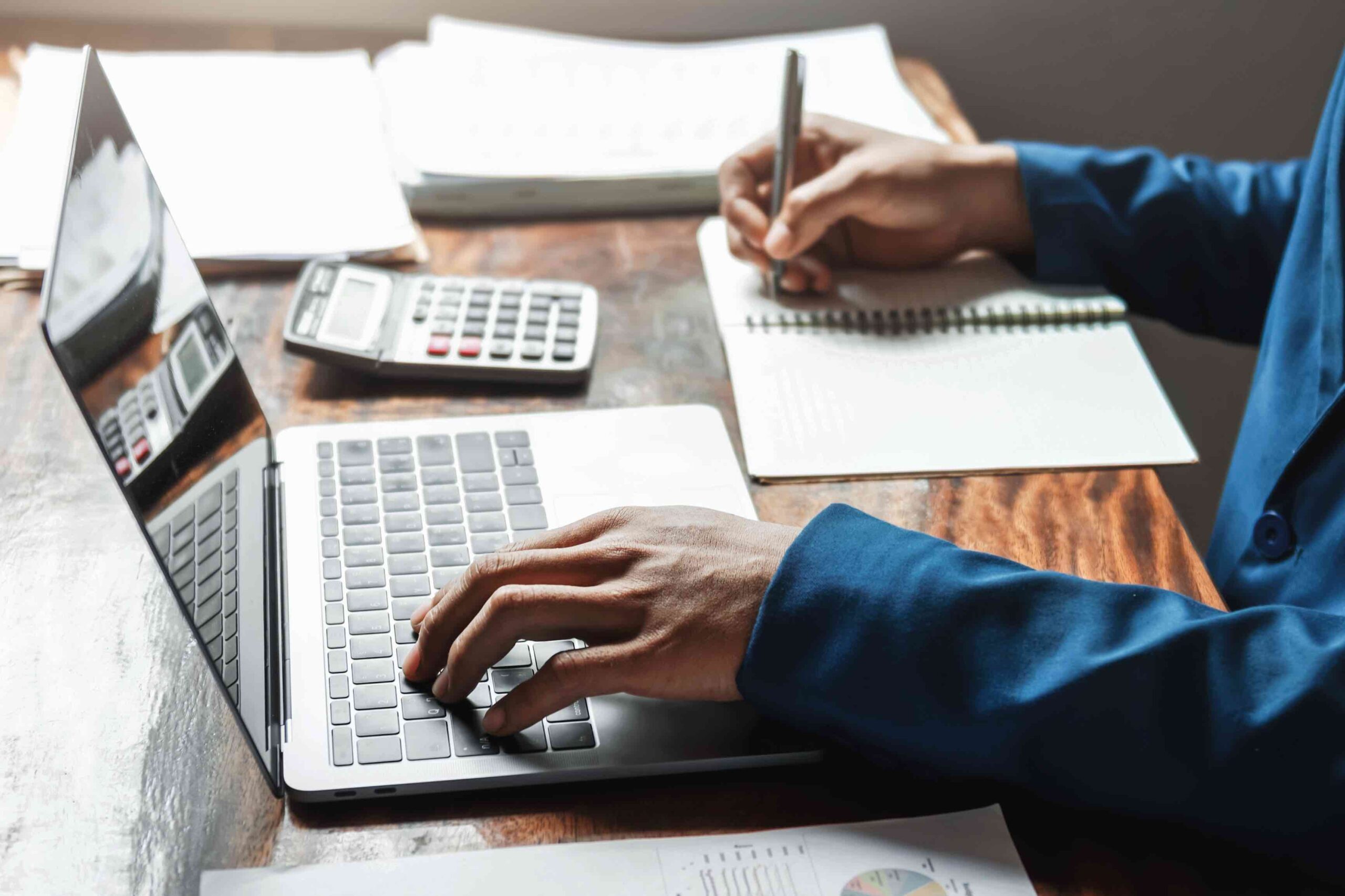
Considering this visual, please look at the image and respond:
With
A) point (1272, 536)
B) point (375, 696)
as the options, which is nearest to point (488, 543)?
point (375, 696)

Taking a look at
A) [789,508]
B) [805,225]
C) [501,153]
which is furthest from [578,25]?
[789,508]

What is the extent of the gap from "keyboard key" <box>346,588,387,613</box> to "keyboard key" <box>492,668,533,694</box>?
49 millimetres

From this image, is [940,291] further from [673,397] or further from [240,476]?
[240,476]

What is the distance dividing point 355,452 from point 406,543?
0.29 feet

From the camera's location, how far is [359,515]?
62 centimetres

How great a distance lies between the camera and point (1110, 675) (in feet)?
1.63

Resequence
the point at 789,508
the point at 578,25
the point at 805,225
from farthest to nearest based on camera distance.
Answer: the point at 578,25 → the point at 805,225 → the point at 789,508

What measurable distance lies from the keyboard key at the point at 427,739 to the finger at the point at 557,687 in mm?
19

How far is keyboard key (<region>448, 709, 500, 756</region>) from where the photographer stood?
0.49 m

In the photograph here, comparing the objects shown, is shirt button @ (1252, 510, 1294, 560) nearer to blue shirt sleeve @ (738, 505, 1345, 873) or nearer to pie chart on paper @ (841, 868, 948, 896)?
blue shirt sleeve @ (738, 505, 1345, 873)

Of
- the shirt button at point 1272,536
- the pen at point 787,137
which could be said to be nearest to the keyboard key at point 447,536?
the pen at point 787,137

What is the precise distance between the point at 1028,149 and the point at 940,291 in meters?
0.15

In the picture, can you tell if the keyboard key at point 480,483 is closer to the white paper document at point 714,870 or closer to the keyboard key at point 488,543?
Result: the keyboard key at point 488,543

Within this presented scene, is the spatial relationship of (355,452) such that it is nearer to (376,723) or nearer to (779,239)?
(376,723)
